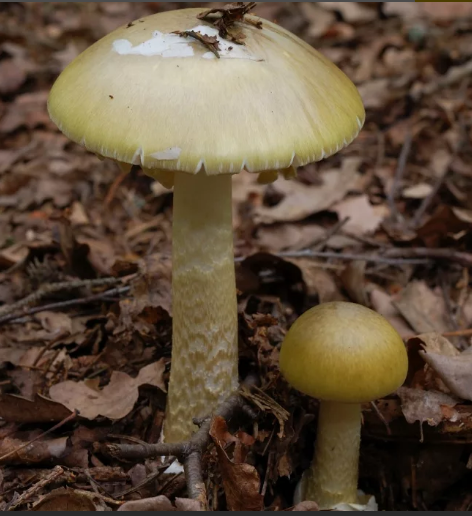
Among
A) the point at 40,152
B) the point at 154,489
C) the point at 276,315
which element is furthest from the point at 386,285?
the point at 40,152

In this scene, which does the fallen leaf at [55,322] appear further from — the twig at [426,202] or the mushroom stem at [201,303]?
the twig at [426,202]

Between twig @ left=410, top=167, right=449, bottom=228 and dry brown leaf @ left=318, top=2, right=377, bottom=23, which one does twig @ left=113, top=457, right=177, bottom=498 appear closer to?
twig @ left=410, top=167, right=449, bottom=228

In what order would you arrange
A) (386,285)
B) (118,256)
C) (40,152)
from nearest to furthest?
1. (386,285)
2. (118,256)
3. (40,152)

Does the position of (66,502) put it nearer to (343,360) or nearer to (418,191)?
(343,360)

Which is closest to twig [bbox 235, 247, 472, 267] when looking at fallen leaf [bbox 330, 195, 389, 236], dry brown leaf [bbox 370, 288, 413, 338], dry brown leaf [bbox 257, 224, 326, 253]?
dry brown leaf [bbox 370, 288, 413, 338]

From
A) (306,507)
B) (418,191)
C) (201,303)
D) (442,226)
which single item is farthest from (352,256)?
(306,507)

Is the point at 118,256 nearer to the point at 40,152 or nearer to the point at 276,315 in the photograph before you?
the point at 276,315
